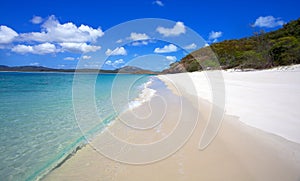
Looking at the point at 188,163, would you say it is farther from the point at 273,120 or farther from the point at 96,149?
the point at 273,120

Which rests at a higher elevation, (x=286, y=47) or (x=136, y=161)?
(x=286, y=47)

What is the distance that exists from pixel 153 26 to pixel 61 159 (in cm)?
356

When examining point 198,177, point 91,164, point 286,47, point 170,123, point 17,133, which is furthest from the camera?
point 286,47

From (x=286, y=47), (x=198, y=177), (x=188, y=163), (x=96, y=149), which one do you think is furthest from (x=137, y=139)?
(x=286, y=47)

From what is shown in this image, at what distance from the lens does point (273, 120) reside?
488 cm

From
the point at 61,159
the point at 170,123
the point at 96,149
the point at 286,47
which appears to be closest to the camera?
the point at 61,159

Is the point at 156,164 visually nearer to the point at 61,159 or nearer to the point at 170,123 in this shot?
the point at 61,159

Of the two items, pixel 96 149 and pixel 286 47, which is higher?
pixel 286 47

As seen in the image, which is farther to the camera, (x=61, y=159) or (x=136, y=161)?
(x=61, y=159)

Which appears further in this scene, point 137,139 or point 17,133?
point 17,133

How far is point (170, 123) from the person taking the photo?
6.05 meters

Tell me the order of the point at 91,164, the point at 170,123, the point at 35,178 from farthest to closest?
the point at 170,123 < the point at 91,164 < the point at 35,178

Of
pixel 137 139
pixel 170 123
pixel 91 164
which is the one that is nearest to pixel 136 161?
pixel 91 164

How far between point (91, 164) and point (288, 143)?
3.82 m
